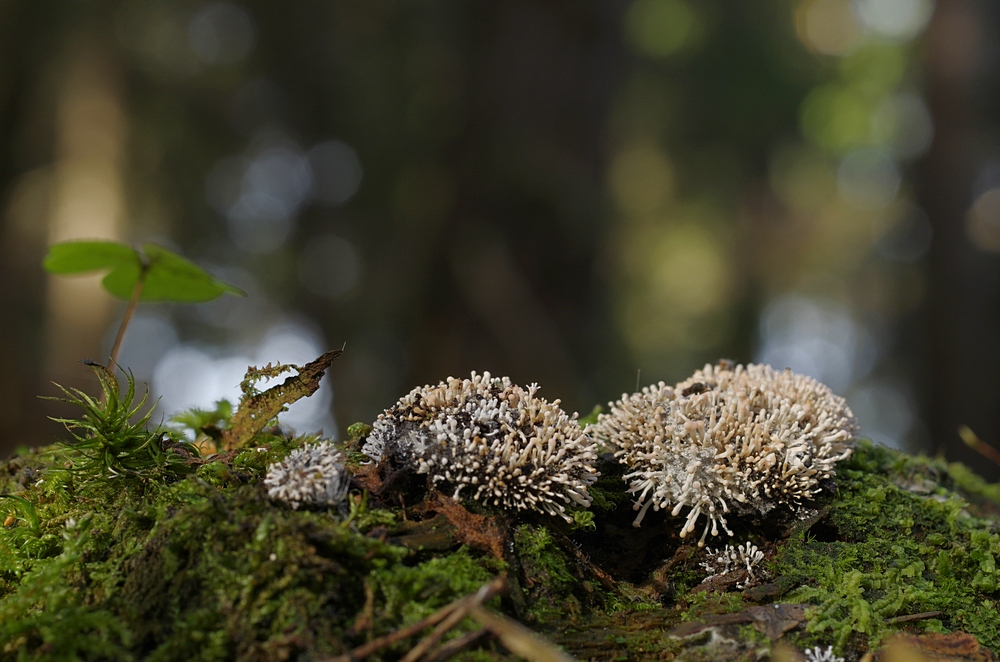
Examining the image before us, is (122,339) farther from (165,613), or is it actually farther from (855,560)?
(855,560)

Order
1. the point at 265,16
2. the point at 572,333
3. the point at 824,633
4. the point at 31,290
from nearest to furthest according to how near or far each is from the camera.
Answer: the point at 824,633
the point at 572,333
the point at 31,290
the point at 265,16

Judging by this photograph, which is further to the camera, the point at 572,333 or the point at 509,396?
the point at 572,333

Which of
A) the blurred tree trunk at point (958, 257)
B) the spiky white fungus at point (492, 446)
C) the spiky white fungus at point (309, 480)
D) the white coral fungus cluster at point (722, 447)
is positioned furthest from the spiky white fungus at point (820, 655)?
the blurred tree trunk at point (958, 257)

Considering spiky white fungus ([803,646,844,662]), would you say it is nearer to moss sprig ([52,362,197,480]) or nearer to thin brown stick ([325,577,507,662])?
thin brown stick ([325,577,507,662])

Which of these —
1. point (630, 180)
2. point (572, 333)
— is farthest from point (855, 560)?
point (630, 180)

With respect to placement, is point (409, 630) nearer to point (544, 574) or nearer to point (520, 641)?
point (520, 641)

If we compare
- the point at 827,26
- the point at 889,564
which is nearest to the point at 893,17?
the point at 827,26
